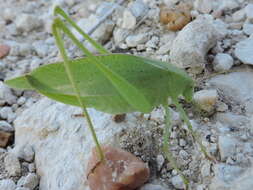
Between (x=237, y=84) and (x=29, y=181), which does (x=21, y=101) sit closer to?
(x=29, y=181)

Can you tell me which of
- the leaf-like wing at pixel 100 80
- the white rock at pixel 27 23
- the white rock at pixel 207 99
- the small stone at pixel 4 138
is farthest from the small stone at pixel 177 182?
the white rock at pixel 27 23

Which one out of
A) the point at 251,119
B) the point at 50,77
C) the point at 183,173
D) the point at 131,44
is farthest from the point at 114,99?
the point at 131,44

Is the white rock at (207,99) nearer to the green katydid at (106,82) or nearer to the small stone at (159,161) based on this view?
the green katydid at (106,82)

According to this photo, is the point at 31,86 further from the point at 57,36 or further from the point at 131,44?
the point at 131,44

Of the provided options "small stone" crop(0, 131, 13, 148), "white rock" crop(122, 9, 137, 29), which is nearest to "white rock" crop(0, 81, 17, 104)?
"small stone" crop(0, 131, 13, 148)

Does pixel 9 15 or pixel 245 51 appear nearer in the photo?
pixel 245 51

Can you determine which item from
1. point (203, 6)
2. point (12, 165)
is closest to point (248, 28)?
point (203, 6)

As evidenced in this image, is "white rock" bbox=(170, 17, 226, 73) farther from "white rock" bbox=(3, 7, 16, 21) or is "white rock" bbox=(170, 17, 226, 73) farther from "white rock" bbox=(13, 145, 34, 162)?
"white rock" bbox=(3, 7, 16, 21)

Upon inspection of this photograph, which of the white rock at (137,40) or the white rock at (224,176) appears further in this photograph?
the white rock at (137,40)
